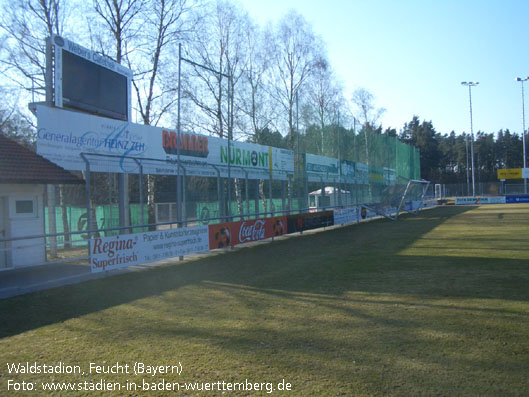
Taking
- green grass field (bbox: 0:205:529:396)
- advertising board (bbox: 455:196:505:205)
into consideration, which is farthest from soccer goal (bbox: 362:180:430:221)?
green grass field (bbox: 0:205:529:396)

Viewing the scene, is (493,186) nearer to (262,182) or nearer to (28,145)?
(262,182)

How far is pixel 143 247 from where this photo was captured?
10.4m

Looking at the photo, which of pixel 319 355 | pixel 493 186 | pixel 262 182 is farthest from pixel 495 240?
pixel 493 186

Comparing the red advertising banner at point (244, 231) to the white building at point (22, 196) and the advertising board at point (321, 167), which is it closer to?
the white building at point (22, 196)

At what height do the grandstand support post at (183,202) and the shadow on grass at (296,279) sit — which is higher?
the grandstand support post at (183,202)

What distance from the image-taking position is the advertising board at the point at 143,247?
30.7ft

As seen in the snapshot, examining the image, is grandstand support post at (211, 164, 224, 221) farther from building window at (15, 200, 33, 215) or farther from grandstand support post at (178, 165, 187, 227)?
building window at (15, 200, 33, 215)

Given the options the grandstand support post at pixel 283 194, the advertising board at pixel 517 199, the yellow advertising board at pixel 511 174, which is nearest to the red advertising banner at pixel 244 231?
the grandstand support post at pixel 283 194

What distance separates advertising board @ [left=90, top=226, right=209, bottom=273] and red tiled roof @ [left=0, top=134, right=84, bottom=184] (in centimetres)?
280

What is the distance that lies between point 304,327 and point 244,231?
9173mm

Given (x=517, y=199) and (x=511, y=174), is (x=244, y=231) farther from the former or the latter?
(x=511, y=174)

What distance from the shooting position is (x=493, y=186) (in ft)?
195

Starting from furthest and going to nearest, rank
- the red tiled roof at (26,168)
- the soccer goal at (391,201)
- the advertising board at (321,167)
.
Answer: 1. the soccer goal at (391,201)
2. the advertising board at (321,167)
3. the red tiled roof at (26,168)

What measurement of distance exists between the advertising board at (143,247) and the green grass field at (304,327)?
38 centimetres
